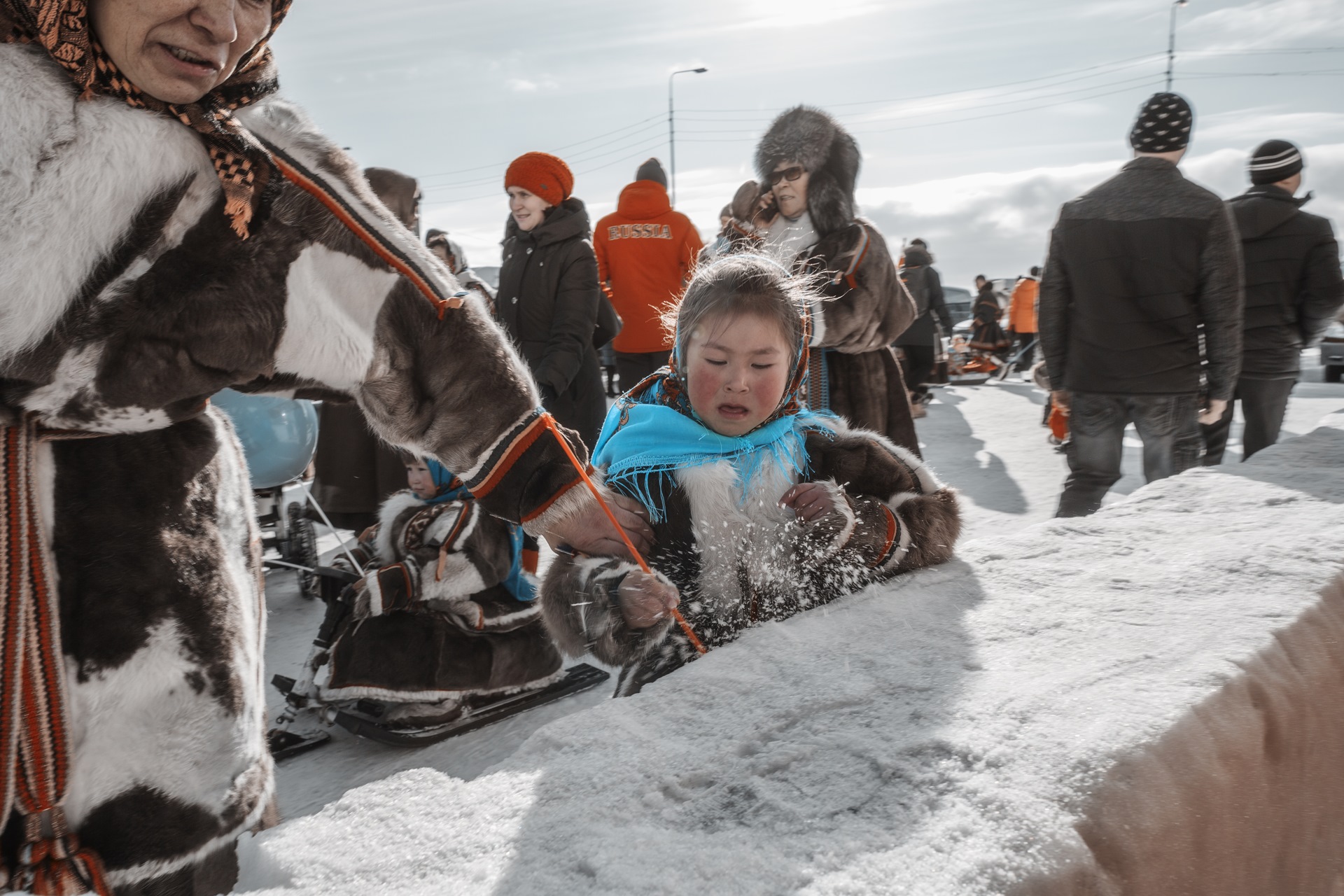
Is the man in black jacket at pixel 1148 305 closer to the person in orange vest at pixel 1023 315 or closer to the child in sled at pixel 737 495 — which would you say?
the child in sled at pixel 737 495

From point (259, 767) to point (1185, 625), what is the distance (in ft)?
3.88

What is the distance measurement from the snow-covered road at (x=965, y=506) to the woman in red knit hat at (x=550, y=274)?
145cm

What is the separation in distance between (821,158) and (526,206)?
1.27 meters

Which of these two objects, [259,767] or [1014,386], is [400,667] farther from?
[1014,386]

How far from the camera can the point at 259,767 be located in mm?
1174

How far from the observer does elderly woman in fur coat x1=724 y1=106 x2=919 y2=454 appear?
11.0ft

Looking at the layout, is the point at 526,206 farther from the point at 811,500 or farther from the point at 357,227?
the point at 357,227

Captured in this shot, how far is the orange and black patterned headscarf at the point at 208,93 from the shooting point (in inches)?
36.9

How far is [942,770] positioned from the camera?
829 millimetres

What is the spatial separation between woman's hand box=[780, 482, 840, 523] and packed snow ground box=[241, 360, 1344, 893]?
7.9 inches

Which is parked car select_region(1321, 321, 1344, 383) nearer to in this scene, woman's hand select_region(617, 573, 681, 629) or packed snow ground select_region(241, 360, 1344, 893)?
packed snow ground select_region(241, 360, 1344, 893)

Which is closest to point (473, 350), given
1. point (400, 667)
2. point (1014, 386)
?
point (400, 667)

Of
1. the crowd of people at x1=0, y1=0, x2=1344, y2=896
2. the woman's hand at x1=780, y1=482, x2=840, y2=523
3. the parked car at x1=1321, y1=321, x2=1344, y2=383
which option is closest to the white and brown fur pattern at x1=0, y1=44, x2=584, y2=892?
the crowd of people at x1=0, y1=0, x2=1344, y2=896

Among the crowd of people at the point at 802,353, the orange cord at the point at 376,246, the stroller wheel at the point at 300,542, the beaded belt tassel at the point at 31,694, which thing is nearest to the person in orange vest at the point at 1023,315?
the crowd of people at the point at 802,353
